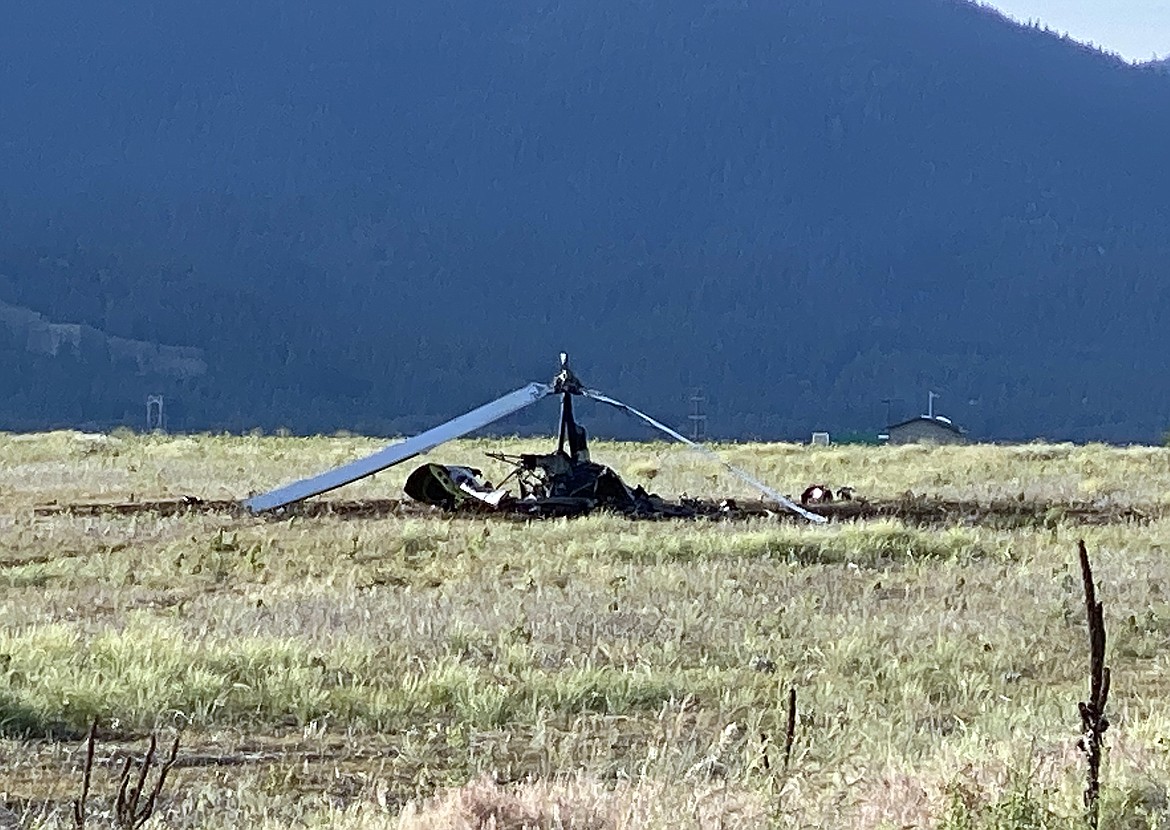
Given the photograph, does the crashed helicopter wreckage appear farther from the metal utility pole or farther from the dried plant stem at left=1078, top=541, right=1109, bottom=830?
the metal utility pole

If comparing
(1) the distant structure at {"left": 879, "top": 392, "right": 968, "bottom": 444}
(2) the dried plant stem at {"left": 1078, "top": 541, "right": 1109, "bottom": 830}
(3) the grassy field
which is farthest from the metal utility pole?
(2) the dried plant stem at {"left": 1078, "top": 541, "right": 1109, "bottom": 830}

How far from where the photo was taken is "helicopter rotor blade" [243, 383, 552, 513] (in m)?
20.4

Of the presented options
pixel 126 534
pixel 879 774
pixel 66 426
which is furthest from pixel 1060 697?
pixel 66 426

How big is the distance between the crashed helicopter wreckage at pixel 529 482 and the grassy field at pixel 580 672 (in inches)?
70.5

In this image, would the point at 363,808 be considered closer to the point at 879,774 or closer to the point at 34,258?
the point at 879,774

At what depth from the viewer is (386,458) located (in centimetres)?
2056

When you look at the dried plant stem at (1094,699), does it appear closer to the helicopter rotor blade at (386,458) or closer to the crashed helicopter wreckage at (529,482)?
the crashed helicopter wreckage at (529,482)

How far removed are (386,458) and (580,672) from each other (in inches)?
456

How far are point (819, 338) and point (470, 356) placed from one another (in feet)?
114

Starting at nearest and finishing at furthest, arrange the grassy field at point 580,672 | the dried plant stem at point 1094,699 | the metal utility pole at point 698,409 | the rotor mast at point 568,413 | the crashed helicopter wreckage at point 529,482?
the dried plant stem at point 1094,699 < the grassy field at point 580,672 < the crashed helicopter wreckage at point 529,482 < the rotor mast at point 568,413 < the metal utility pole at point 698,409

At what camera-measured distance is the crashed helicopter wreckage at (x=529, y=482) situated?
20.5 meters

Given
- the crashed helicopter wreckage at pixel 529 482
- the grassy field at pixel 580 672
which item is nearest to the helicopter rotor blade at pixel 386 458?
the crashed helicopter wreckage at pixel 529 482

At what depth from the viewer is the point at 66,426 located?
112 meters

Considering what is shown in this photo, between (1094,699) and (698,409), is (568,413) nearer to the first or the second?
(1094,699)
